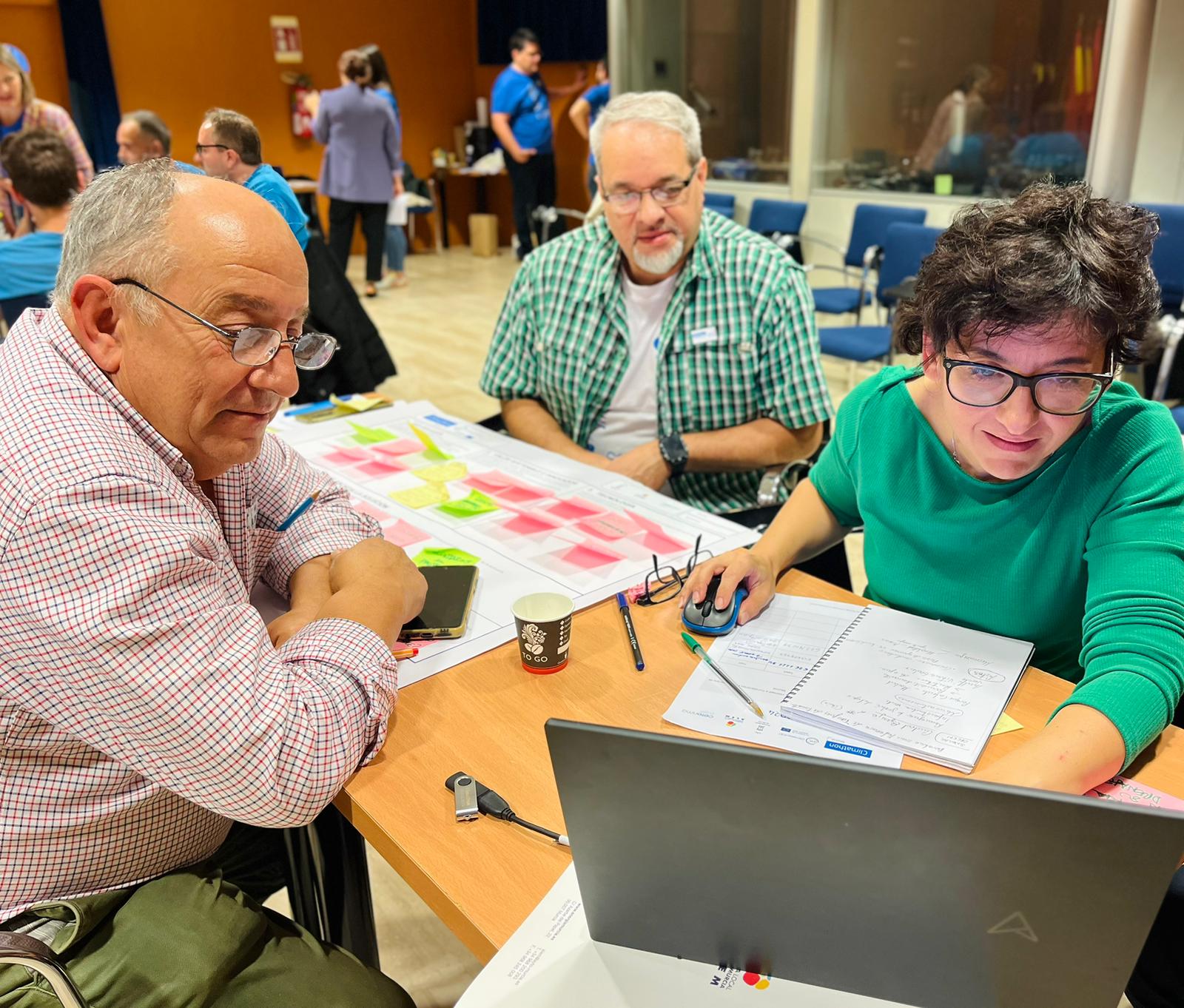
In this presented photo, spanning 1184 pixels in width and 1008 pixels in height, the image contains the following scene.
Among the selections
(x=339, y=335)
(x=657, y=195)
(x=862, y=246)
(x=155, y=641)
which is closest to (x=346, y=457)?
(x=657, y=195)

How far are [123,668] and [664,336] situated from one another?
1.59 m

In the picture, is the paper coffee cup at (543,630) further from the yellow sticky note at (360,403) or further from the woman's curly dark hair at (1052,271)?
the yellow sticky note at (360,403)

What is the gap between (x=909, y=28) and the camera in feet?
20.8

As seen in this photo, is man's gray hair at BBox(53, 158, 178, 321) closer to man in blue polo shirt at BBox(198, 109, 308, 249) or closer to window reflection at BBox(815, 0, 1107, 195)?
man in blue polo shirt at BBox(198, 109, 308, 249)

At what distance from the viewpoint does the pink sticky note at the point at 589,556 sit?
5.20ft

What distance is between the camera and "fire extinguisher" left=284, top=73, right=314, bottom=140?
970 cm

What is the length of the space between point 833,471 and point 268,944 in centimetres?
110

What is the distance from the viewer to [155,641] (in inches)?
37.1

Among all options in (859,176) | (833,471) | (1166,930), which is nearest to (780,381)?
(833,471)

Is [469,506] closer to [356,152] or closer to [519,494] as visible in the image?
[519,494]

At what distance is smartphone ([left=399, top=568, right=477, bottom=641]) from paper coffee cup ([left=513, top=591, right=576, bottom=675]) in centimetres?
13

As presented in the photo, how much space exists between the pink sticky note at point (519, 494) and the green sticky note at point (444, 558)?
0.79 ft

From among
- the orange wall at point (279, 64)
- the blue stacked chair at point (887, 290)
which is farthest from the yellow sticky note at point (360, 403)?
the orange wall at point (279, 64)

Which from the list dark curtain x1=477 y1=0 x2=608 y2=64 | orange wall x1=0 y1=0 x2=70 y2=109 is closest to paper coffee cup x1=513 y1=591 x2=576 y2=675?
dark curtain x1=477 y1=0 x2=608 y2=64
